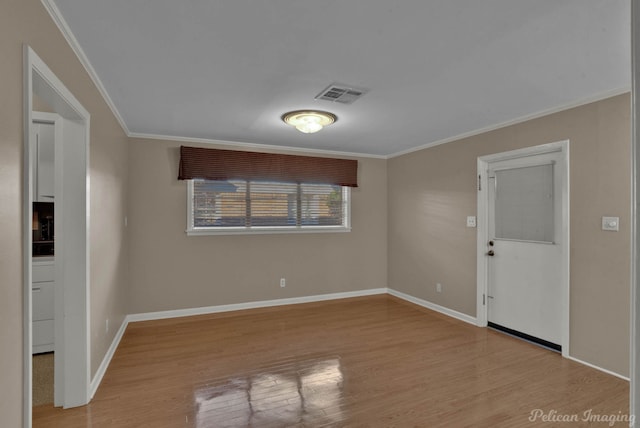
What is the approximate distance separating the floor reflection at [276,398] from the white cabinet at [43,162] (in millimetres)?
2556

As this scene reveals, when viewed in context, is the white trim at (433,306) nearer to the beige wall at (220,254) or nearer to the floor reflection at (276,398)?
the beige wall at (220,254)

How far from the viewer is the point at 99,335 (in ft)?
9.13

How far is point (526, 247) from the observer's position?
3635 mm

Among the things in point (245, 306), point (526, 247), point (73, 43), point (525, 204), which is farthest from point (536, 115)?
point (245, 306)

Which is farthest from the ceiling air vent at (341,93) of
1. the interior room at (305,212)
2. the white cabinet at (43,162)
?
the white cabinet at (43,162)

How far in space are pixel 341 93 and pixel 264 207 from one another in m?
2.50

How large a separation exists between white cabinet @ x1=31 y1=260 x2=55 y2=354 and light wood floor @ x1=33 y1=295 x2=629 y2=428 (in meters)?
0.72

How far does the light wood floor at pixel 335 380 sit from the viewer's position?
2314mm

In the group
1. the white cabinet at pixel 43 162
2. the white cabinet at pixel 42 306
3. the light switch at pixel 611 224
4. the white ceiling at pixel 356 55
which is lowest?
the white cabinet at pixel 42 306

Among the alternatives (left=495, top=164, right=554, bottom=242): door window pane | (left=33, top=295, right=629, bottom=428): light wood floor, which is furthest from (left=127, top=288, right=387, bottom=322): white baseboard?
(left=495, top=164, right=554, bottom=242): door window pane

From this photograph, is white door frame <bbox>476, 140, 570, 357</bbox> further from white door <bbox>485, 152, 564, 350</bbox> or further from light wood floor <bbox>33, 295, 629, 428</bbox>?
light wood floor <bbox>33, 295, 629, 428</bbox>

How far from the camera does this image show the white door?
3.35 metres

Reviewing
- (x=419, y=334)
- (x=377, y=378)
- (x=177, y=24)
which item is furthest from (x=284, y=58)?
(x=419, y=334)

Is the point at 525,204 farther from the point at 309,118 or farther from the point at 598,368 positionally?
the point at 309,118
